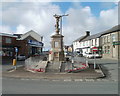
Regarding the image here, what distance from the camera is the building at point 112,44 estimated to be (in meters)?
36.8

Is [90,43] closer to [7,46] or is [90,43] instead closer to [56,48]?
[7,46]

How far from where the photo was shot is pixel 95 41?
2005 inches

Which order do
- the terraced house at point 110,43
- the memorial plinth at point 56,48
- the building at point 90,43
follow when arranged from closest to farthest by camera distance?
the memorial plinth at point 56,48, the terraced house at point 110,43, the building at point 90,43

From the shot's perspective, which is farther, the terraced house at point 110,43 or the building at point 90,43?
the building at point 90,43

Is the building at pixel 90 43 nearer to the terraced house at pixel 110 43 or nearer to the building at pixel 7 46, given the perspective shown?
A: the terraced house at pixel 110 43

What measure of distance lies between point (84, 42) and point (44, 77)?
5072 cm

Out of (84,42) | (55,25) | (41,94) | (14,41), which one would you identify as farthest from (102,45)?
(41,94)

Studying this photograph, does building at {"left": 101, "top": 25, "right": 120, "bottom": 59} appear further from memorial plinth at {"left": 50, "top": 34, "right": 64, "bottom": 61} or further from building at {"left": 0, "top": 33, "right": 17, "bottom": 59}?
building at {"left": 0, "top": 33, "right": 17, "bottom": 59}

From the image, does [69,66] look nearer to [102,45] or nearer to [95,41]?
[102,45]

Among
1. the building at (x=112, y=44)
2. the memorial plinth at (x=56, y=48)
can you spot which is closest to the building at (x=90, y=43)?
the building at (x=112, y=44)

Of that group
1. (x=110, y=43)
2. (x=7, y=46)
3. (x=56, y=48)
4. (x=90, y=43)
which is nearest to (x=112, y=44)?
(x=110, y=43)

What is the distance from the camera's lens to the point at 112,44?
38812mm

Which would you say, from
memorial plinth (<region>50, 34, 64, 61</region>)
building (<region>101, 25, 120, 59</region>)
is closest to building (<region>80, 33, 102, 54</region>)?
building (<region>101, 25, 120, 59</region>)

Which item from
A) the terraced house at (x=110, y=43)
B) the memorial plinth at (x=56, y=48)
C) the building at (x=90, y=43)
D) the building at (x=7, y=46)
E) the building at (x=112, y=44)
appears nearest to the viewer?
the memorial plinth at (x=56, y=48)
